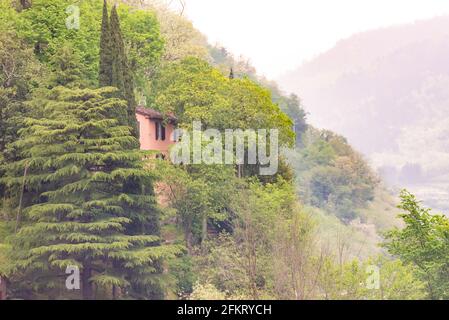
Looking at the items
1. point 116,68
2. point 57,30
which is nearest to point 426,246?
point 116,68

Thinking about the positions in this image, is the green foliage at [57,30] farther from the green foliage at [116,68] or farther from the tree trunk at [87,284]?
the tree trunk at [87,284]

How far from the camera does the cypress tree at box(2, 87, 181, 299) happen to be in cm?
3178

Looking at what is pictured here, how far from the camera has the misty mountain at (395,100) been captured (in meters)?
121

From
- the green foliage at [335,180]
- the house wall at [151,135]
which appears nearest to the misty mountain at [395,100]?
the green foliage at [335,180]

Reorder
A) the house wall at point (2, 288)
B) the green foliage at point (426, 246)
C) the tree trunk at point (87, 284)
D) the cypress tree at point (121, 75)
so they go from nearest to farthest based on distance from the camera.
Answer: the house wall at point (2, 288) < the tree trunk at point (87, 284) < the green foliage at point (426, 246) < the cypress tree at point (121, 75)

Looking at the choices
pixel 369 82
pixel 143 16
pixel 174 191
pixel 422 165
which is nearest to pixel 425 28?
pixel 369 82

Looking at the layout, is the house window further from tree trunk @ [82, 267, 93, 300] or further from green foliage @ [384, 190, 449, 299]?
green foliage @ [384, 190, 449, 299]

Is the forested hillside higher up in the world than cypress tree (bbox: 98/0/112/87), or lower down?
lower down

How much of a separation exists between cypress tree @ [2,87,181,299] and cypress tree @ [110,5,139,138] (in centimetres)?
241

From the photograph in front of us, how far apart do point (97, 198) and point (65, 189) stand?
1.42 m

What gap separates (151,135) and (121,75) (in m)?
8.67

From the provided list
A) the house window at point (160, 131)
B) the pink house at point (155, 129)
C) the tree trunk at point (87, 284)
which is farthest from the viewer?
the house window at point (160, 131)

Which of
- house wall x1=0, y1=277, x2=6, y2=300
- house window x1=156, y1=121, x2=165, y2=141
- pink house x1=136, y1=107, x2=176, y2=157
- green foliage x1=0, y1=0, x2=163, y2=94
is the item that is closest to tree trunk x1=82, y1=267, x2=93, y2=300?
house wall x1=0, y1=277, x2=6, y2=300
